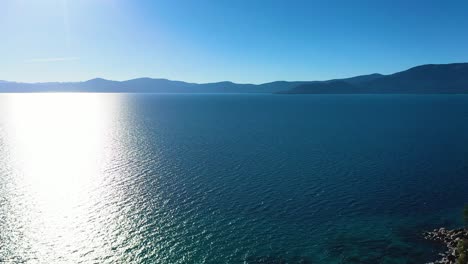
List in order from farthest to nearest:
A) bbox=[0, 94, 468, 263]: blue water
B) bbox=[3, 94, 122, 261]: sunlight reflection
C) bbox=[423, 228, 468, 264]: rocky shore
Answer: bbox=[3, 94, 122, 261]: sunlight reflection → bbox=[0, 94, 468, 263]: blue water → bbox=[423, 228, 468, 264]: rocky shore

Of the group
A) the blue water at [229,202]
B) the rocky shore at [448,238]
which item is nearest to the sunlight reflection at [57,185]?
the blue water at [229,202]

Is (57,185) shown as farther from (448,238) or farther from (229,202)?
(448,238)

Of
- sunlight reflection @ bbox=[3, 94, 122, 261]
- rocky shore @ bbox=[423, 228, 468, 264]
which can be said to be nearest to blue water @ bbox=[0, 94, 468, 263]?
sunlight reflection @ bbox=[3, 94, 122, 261]

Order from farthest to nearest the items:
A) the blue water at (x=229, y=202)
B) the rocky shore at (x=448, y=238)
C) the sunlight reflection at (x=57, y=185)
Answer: the sunlight reflection at (x=57, y=185), the blue water at (x=229, y=202), the rocky shore at (x=448, y=238)

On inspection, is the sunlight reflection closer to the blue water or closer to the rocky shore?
the blue water

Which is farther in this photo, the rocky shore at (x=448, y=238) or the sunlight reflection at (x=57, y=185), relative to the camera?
the sunlight reflection at (x=57, y=185)

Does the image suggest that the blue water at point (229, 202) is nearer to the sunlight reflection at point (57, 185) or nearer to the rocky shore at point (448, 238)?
the sunlight reflection at point (57, 185)

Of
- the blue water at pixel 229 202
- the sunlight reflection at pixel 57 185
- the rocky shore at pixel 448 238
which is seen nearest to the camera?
the rocky shore at pixel 448 238

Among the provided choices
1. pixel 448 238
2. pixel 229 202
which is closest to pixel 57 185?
pixel 229 202

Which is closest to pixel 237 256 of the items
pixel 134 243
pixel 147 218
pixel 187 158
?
pixel 134 243
